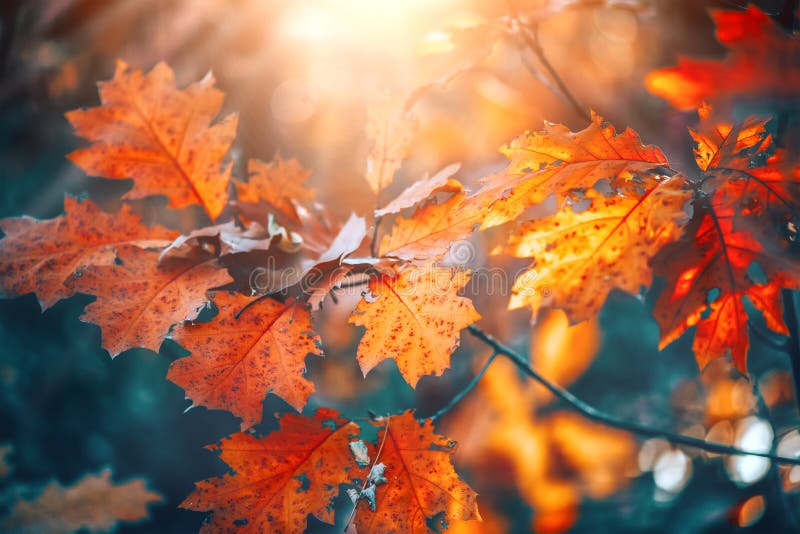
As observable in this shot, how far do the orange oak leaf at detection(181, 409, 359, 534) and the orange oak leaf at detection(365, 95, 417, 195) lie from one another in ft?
1.17

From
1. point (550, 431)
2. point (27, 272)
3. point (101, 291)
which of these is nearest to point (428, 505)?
point (101, 291)

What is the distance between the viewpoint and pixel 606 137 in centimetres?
52

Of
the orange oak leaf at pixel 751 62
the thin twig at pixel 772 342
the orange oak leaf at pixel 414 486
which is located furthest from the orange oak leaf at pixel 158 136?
the thin twig at pixel 772 342

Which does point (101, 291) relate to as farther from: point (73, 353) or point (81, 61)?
point (73, 353)

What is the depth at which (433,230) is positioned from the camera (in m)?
0.57

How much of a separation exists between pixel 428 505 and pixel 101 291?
48 centimetres

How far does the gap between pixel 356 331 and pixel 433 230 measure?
1.14m

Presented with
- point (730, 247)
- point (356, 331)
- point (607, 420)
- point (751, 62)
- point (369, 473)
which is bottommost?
point (356, 331)

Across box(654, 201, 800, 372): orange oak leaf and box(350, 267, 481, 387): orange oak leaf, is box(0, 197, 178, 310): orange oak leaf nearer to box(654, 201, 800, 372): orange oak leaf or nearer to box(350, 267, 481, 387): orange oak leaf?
box(350, 267, 481, 387): orange oak leaf

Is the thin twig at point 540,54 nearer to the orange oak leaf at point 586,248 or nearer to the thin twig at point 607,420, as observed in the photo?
the orange oak leaf at point 586,248

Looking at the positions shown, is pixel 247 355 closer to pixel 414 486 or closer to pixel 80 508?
pixel 414 486

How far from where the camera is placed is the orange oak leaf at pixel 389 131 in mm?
645

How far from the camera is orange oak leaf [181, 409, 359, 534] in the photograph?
602 mm

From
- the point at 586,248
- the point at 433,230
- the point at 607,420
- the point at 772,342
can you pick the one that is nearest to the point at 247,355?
the point at 433,230
